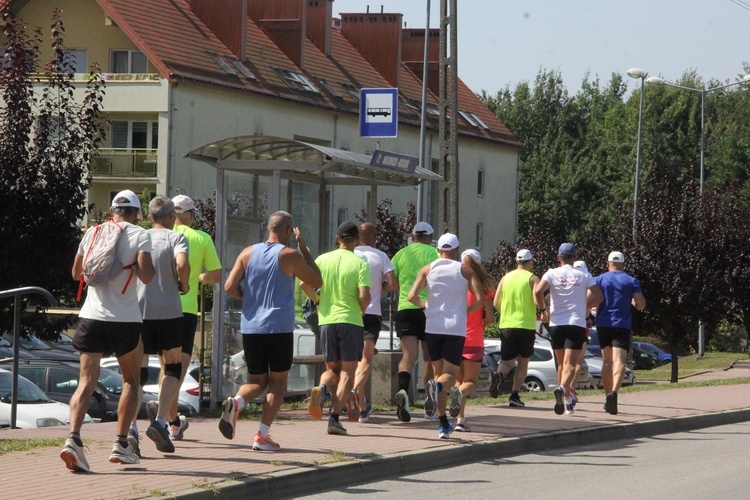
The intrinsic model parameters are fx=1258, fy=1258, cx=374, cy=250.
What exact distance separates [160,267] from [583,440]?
17.5 feet

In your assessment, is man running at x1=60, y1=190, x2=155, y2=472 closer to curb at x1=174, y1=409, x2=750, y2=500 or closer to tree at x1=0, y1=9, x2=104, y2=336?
curb at x1=174, y1=409, x2=750, y2=500

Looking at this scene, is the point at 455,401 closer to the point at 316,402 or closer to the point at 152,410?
the point at 316,402

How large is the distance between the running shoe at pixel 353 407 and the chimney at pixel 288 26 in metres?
36.5

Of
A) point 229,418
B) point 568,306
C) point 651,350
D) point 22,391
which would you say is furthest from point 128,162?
point 229,418

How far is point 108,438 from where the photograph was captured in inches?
425

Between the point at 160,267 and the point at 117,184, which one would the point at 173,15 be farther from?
the point at 160,267

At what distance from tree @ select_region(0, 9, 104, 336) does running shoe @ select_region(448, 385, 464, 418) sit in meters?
5.99

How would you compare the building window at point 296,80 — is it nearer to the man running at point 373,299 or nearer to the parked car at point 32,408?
the parked car at point 32,408

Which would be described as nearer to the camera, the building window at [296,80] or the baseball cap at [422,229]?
the baseball cap at [422,229]

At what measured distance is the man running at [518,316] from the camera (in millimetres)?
15500

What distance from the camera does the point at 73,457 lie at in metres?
8.59

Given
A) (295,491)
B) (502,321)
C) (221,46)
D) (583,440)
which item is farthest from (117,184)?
(295,491)

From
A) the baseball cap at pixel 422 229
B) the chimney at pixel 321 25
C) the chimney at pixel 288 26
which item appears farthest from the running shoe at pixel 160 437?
the chimney at pixel 321 25

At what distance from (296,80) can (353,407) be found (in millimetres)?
35539
